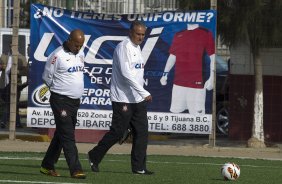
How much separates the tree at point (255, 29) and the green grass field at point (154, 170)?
98.9 inches

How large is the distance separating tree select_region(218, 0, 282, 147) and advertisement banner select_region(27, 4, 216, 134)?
500 mm

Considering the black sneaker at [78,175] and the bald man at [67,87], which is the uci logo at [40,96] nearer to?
the bald man at [67,87]

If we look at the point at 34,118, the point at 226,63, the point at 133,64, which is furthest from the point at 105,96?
the point at 133,64

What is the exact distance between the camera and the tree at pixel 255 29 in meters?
17.3

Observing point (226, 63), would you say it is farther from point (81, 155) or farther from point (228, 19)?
point (81, 155)

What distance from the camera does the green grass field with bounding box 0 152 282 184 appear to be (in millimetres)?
11484

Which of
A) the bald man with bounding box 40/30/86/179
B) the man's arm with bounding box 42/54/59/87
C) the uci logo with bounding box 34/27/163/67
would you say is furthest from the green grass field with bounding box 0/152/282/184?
the uci logo with bounding box 34/27/163/67

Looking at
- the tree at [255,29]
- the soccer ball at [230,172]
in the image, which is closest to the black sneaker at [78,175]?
the soccer ball at [230,172]

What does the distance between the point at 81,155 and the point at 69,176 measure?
388cm

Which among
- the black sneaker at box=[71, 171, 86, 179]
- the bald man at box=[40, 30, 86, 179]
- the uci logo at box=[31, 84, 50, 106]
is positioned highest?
the bald man at box=[40, 30, 86, 179]

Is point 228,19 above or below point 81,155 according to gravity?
above

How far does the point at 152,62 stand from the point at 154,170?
4.91 metres

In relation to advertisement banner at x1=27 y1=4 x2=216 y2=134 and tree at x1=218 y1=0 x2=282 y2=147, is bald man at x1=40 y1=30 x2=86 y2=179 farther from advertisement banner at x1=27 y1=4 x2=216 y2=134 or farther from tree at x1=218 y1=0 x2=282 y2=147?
tree at x1=218 y1=0 x2=282 y2=147

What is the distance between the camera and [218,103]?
20.1 meters
